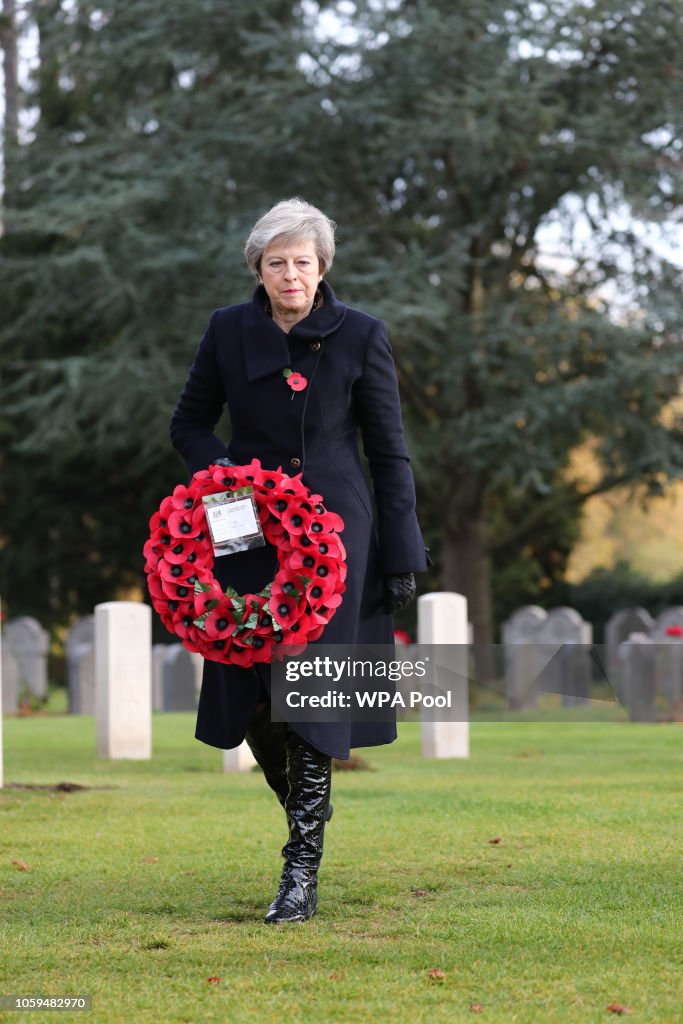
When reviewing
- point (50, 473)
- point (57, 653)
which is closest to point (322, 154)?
point (50, 473)

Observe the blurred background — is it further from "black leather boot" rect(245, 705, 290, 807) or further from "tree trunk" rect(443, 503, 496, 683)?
"black leather boot" rect(245, 705, 290, 807)

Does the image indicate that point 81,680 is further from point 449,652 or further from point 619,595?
point 619,595

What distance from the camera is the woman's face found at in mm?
5062

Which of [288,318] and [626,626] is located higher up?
[288,318]

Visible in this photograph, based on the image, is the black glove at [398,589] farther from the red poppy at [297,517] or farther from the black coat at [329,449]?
the red poppy at [297,517]

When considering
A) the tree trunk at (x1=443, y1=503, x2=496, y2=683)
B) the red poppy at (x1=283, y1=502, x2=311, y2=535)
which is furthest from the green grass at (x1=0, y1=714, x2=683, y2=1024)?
the tree trunk at (x1=443, y1=503, x2=496, y2=683)

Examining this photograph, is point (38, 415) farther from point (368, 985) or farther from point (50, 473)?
point (368, 985)

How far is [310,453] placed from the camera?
5074 millimetres

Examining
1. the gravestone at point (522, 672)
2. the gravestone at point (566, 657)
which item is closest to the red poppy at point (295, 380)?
the gravestone at point (566, 657)

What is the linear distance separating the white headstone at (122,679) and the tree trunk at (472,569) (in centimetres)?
1006

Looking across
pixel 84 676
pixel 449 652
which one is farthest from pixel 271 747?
pixel 84 676

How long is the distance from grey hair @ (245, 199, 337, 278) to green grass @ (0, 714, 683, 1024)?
7.10 feet

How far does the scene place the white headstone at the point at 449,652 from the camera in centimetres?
964

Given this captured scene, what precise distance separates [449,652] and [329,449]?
4205 millimetres
